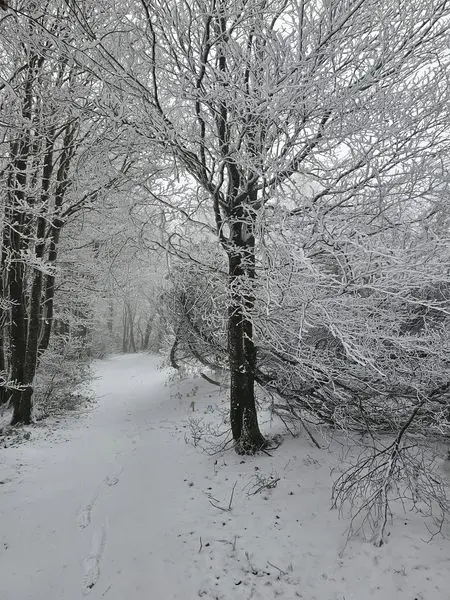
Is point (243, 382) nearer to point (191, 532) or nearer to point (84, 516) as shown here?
point (191, 532)

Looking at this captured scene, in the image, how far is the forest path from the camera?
360cm

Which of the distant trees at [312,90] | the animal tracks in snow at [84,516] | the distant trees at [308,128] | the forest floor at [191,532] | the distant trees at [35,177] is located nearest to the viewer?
the forest floor at [191,532]

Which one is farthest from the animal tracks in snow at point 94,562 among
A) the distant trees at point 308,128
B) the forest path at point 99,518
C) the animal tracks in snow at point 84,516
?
the distant trees at point 308,128

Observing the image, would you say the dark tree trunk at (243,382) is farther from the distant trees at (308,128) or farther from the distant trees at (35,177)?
the distant trees at (35,177)

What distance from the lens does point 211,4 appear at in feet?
13.6

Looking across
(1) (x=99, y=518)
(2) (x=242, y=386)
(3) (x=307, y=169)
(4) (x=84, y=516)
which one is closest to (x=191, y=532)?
(1) (x=99, y=518)

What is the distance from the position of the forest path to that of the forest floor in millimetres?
15

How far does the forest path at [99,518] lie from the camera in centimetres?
360

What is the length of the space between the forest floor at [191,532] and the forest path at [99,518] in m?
0.01

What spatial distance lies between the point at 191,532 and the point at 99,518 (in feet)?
3.85

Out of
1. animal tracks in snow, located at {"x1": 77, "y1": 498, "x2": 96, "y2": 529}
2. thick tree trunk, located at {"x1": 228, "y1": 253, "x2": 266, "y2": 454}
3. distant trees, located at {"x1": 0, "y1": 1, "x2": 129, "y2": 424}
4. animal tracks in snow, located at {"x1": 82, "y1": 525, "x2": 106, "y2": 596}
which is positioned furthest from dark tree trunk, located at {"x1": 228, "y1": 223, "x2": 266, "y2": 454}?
distant trees, located at {"x1": 0, "y1": 1, "x2": 129, "y2": 424}

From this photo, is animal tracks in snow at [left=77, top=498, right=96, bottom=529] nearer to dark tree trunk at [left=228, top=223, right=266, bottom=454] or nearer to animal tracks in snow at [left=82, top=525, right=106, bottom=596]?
animal tracks in snow at [left=82, top=525, right=106, bottom=596]

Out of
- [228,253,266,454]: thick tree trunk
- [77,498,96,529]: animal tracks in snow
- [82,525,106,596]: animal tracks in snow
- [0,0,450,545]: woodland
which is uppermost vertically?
[0,0,450,545]: woodland

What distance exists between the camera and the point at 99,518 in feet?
15.2
